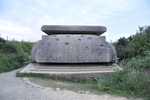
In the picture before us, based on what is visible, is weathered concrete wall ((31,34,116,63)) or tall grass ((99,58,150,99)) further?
weathered concrete wall ((31,34,116,63))

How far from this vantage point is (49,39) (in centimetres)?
912

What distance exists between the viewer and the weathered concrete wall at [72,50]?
848 centimetres

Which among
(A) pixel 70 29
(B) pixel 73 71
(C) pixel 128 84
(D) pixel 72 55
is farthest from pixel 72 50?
(C) pixel 128 84

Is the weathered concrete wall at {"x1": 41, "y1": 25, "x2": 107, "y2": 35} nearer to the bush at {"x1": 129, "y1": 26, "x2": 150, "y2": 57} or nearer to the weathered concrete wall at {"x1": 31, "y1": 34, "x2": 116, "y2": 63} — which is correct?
the weathered concrete wall at {"x1": 31, "y1": 34, "x2": 116, "y2": 63}

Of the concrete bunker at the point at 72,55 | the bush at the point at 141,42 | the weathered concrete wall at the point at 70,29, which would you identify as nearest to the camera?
the concrete bunker at the point at 72,55

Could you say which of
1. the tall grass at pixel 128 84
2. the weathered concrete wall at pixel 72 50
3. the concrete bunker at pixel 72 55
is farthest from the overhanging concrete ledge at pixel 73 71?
the tall grass at pixel 128 84

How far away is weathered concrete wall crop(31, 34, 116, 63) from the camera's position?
8.48 metres

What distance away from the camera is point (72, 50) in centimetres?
872

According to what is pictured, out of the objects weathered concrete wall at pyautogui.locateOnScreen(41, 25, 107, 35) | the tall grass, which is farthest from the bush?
the tall grass

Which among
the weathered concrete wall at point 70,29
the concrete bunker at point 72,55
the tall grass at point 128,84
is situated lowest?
the tall grass at point 128,84

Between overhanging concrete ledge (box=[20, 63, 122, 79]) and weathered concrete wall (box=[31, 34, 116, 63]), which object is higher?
weathered concrete wall (box=[31, 34, 116, 63])

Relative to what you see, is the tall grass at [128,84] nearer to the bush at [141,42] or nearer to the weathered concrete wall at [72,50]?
the weathered concrete wall at [72,50]

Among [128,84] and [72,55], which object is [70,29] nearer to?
[72,55]

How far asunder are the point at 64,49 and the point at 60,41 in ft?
2.27
